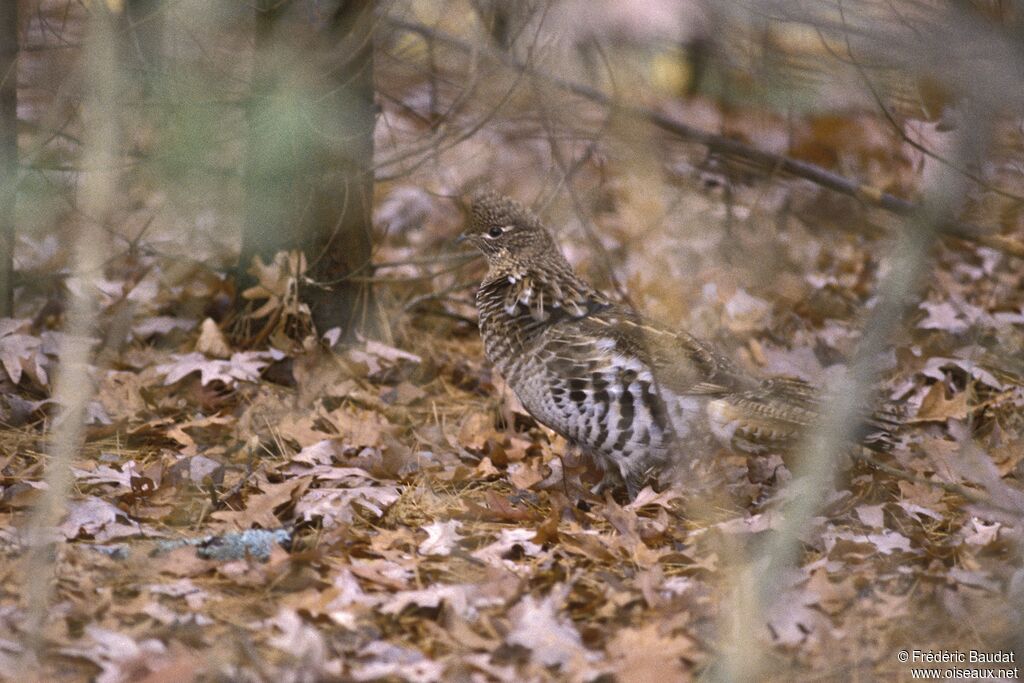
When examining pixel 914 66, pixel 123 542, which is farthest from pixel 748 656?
pixel 123 542

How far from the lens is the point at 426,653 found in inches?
127

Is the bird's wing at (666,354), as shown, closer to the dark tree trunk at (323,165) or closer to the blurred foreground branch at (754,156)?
the blurred foreground branch at (754,156)

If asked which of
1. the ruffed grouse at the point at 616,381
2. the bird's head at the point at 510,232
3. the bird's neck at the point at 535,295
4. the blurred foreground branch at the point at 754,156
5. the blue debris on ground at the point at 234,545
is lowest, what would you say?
the blue debris on ground at the point at 234,545

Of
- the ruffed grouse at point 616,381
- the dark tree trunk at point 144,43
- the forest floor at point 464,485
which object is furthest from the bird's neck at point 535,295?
the dark tree trunk at point 144,43

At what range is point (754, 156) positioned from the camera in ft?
20.1

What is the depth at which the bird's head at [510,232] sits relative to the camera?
4879mm

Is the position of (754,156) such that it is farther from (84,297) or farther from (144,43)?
(84,297)

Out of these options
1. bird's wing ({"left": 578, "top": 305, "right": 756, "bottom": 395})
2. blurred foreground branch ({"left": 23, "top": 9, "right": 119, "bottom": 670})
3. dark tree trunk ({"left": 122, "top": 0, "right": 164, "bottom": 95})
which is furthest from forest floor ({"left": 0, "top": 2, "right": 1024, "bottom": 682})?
dark tree trunk ({"left": 122, "top": 0, "right": 164, "bottom": 95})

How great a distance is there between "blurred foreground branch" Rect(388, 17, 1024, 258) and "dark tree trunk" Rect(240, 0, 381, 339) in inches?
18.2

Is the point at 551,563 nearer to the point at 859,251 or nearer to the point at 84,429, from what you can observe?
the point at 84,429

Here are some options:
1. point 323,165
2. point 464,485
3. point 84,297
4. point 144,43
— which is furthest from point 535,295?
point 84,297

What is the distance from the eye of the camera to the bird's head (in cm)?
488

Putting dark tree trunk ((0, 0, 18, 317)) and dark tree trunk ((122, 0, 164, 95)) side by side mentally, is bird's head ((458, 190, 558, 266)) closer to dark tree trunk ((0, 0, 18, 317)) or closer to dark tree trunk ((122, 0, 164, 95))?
dark tree trunk ((122, 0, 164, 95))

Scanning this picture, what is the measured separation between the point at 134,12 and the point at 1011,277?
5.39 metres
